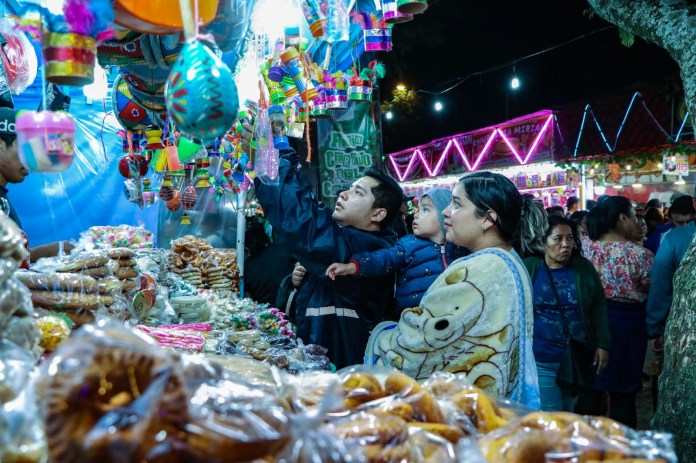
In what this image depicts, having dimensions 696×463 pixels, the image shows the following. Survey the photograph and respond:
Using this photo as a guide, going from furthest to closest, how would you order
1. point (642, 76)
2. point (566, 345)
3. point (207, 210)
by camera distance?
point (642, 76) < point (207, 210) < point (566, 345)

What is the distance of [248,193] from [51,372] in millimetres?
4979

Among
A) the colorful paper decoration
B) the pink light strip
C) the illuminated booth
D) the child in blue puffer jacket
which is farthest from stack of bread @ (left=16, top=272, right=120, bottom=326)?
the pink light strip

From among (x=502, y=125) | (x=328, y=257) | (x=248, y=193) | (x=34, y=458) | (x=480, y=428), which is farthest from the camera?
(x=502, y=125)

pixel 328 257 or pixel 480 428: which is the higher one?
pixel 328 257

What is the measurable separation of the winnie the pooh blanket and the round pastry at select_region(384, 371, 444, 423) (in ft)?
3.08

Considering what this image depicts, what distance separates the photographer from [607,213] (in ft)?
14.6

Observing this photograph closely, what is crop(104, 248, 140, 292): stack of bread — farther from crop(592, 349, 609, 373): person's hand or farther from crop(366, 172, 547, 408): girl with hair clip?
crop(592, 349, 609, 373): person's hand

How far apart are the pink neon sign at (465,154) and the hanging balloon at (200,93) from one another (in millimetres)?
12182

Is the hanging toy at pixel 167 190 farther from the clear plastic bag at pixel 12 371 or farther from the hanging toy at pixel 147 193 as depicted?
the clear plastic bag at pixel 12 371

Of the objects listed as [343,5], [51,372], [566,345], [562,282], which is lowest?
[566,345]

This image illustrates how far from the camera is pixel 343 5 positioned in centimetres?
184

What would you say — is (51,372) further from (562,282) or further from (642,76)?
(642,76)

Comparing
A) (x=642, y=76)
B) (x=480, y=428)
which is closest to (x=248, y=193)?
(x=480, y=428)

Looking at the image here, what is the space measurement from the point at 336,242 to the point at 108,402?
2.14 meters
